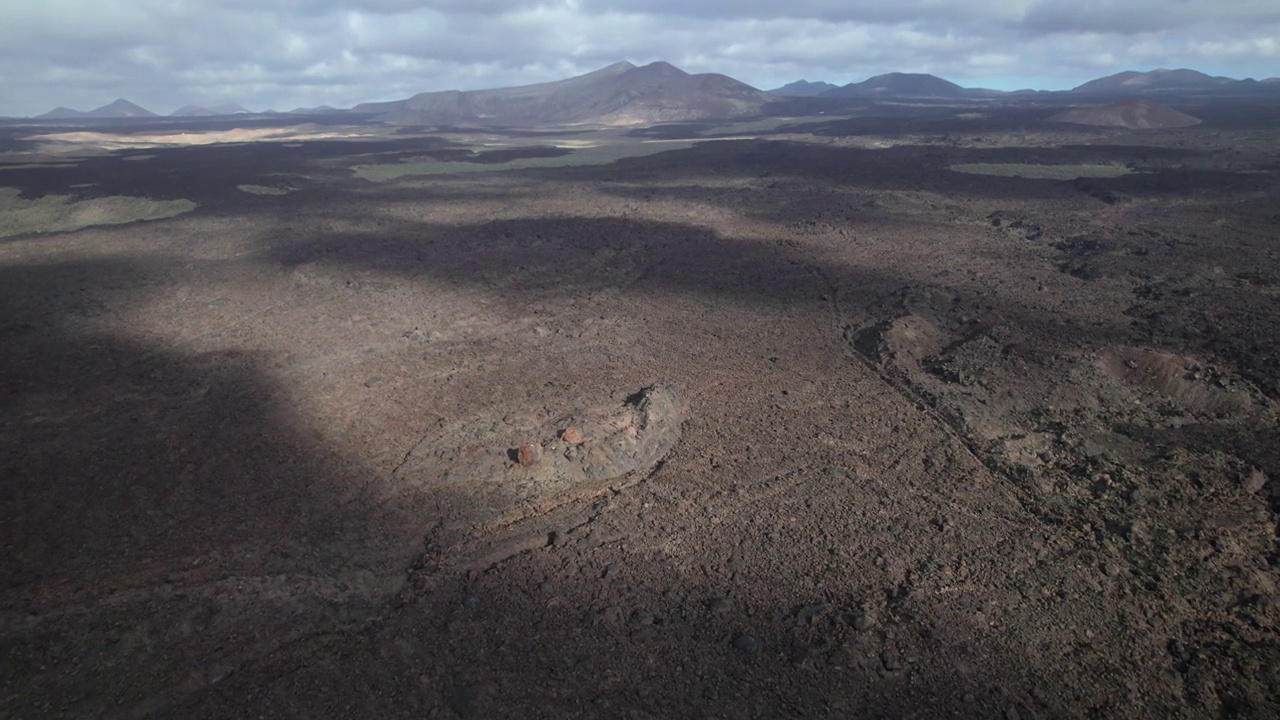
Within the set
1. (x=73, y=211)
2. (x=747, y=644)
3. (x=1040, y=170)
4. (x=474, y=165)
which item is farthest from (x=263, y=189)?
(x=1040, y=170)

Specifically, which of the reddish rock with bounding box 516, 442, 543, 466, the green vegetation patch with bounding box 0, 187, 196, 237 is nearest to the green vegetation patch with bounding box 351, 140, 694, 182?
the green vegetation patch with bounding box 0, 187, 196, 237

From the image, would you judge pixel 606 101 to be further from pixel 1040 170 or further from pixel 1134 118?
pixel 1040 170

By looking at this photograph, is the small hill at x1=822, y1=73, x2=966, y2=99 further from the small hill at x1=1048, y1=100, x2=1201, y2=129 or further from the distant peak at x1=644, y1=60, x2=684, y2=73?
A: the small hill at x1=1048, y1=100, x2=1201, y2=129

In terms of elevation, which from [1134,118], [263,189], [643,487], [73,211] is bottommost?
[643,487]

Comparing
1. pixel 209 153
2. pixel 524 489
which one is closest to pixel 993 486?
pixel 524 489

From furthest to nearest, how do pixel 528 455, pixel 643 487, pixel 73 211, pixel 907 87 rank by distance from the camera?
pixel 907 87 < pixel 73 211 < pixel 528 455 < pixel 643 487

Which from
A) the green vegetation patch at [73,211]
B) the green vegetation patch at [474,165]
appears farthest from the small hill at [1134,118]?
the green vegetation patch at [73,211]

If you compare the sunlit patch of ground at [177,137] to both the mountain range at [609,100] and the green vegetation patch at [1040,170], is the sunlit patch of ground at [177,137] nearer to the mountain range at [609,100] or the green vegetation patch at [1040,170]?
the mountain range at [609,100]
